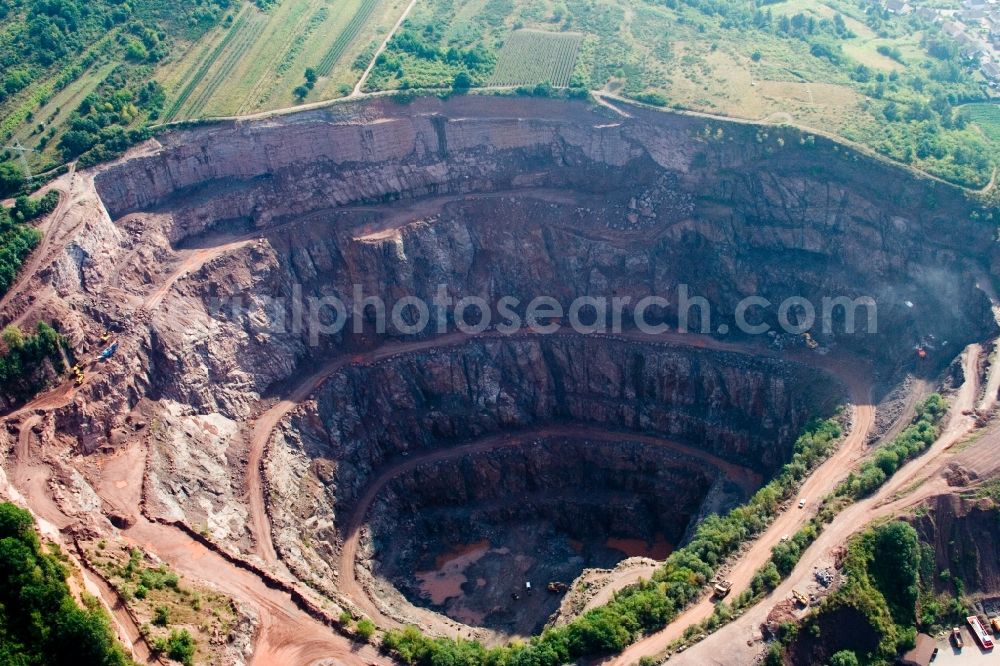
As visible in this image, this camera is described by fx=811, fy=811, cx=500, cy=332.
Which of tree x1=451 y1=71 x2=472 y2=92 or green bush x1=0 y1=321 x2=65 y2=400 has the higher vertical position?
tree x1=451 y1=71 x2=472 y2=92

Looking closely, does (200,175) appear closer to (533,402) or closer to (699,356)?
(533,402)

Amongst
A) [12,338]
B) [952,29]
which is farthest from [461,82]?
[952,29]

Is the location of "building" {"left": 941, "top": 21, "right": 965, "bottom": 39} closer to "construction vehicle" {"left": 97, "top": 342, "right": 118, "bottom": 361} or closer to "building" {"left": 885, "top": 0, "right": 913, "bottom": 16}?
"building" {"left": 885, "top": 0, "right": 913, "bottom": 16}

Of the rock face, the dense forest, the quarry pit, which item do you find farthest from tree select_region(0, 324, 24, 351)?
the rock face

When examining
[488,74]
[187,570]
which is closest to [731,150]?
[488,74]

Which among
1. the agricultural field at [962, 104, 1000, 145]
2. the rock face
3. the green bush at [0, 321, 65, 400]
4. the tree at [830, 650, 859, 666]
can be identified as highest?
the agricultural field at [962, 104, 1000, 145]
